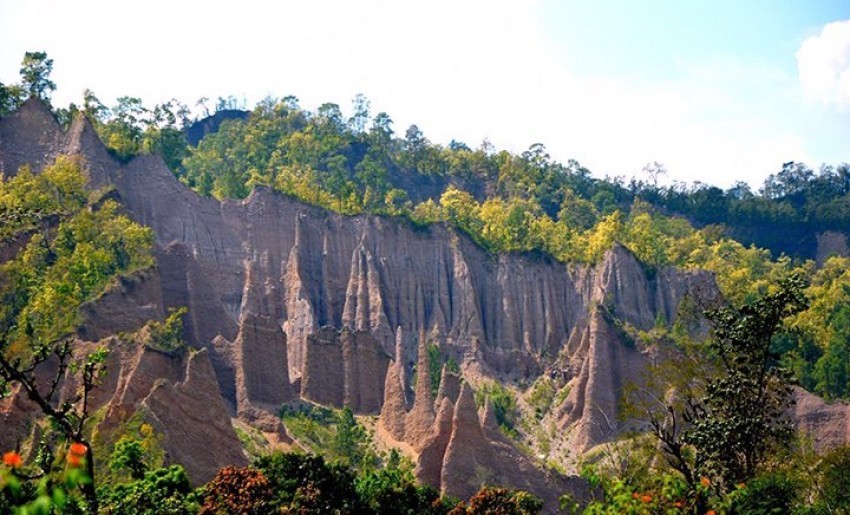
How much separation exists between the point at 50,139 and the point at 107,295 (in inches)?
606

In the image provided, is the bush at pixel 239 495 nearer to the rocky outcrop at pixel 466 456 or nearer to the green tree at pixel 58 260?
the green tree at pixel 58 260

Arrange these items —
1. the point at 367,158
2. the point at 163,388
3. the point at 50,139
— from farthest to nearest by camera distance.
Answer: the point at 367,158 < the point at 50,139 < the point at 163,388

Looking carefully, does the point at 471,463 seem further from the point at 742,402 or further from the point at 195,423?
the point at 742,402

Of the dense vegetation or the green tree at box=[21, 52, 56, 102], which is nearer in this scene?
the dense vegetation

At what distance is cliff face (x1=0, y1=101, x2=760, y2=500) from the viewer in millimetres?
56219

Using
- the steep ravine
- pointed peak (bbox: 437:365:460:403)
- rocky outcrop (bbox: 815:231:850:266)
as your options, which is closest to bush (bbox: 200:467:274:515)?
the steep ravine

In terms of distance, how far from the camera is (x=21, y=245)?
57.9 meters

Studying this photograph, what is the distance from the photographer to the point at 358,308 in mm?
70750

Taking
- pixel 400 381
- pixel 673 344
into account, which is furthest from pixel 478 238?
pixel 400 381

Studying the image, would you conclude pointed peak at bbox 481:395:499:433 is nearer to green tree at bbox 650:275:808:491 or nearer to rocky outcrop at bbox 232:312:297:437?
rocky outcrop at bbox 232:312:297:437

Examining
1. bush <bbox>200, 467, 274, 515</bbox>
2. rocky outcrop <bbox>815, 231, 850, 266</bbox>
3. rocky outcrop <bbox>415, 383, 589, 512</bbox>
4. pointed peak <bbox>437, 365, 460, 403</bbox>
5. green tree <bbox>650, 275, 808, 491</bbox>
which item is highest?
rocky outcrop <bbox>815, 231, 850, 266</bbox>

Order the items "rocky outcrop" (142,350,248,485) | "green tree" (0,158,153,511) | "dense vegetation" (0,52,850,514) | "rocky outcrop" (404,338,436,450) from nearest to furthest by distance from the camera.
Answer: "dense vegetation" (0,52,850,514) → "rocky outcrop" (142,350,248,485) → "green tree" (0,158,153,511) → "rocky outcrop" (404,338,436,450)

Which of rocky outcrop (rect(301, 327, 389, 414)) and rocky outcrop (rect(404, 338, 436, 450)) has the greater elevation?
rocky outcrop (rect(301, 327, 389, 414))

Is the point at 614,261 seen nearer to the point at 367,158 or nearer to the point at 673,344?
the point at 673,344
